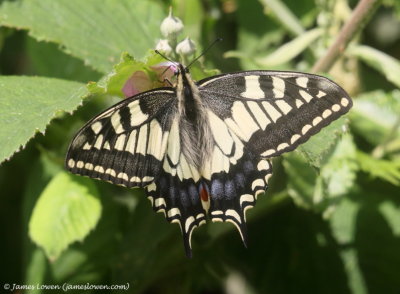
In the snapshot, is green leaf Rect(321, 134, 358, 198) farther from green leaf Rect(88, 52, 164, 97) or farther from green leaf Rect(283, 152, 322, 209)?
green leaf Rect(88, 52, 164, 97)

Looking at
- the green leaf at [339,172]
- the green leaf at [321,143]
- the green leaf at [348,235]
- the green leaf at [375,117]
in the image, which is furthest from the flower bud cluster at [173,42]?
the green leaf at [348,235]

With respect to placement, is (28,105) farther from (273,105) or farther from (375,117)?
(375,117)

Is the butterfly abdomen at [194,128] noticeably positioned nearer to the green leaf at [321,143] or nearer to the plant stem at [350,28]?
the green leaf at [321,143]

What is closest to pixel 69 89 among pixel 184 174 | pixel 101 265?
pixel 184 174

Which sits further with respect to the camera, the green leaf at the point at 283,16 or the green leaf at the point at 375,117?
the green leaf at the point at 375,117

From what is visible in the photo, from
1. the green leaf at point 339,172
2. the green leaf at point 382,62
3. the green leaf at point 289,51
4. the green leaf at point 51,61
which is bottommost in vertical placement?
the green leaf at point 339,172

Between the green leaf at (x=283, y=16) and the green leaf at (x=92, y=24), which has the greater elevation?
the green leaf at (x=92, y=24)

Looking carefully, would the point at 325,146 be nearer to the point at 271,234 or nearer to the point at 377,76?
the point at 271,234
